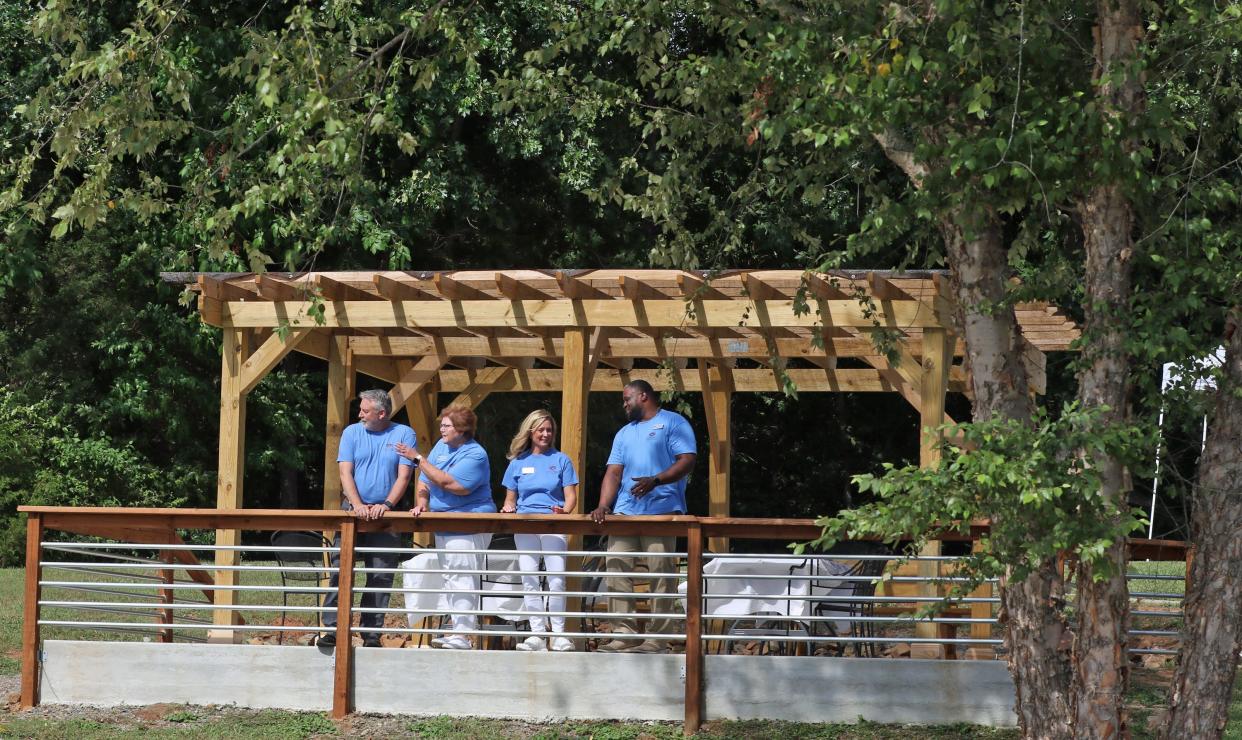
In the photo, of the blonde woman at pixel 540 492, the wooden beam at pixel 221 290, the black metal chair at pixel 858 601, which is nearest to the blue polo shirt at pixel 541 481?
the blonde woman at pixel 540 492

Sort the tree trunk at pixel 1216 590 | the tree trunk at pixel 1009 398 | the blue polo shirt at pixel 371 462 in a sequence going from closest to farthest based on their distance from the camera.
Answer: the tree trunk at pixel 1009 398
the tree trunk at pixel 1216 590
the blue polo shirt at pixel 371 462

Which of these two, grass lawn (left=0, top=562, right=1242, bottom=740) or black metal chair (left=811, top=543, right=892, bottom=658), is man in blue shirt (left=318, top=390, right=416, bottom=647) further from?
black metal chair (left=811, top=543, right=892, bottom=658)

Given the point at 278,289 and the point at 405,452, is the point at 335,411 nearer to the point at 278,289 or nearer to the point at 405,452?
the point at 278,289

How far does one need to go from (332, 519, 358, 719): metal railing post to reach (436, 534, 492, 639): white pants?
1.81 feet

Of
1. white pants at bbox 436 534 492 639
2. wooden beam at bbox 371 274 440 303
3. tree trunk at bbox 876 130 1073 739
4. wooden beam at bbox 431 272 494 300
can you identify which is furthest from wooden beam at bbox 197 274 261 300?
tree trunk at bbox 876 130 1073 739

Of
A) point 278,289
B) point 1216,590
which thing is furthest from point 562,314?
point 1216,590

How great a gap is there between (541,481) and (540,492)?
0.23 feet

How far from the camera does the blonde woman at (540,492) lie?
29.5 ft

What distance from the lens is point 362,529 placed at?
8.59 metres

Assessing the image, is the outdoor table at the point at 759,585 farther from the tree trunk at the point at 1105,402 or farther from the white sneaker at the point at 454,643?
the tree trunk at the point at 1105,402

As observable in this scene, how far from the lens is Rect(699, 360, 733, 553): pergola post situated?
41.7 feet

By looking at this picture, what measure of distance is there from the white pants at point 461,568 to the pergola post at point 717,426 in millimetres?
3969

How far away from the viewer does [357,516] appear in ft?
Result: 27.9

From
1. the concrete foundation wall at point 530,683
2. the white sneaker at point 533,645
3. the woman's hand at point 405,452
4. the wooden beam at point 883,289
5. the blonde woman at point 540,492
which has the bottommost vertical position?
the concrete foundation wall at point 530,683
